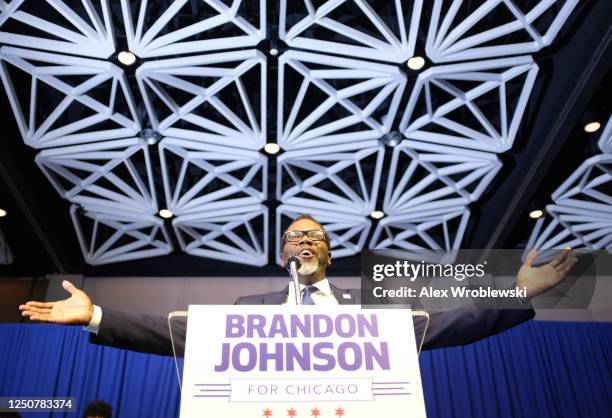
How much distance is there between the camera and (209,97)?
861 centimetres

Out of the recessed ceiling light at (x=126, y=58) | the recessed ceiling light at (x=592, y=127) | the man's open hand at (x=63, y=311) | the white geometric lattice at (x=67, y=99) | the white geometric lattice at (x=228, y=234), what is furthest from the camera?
the white geometric lattice at (x=228, y=234)

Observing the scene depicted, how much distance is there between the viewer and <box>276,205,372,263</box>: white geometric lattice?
1091 cm

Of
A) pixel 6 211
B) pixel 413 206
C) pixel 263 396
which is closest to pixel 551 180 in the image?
pixel 413 206

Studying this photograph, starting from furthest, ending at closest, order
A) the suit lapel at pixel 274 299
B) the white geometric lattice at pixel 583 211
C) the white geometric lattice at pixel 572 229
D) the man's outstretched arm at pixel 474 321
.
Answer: the white geometric lattice at pixel 572 229 → the white geometric lattice at pixel 583 211 → the suit lapel at pixel 274 299 → the man's outstretched arm at pixel 474 321

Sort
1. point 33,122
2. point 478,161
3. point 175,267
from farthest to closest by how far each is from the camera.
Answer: point 175,267
point 478,161
point 33,122

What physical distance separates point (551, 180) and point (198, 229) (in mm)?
7270

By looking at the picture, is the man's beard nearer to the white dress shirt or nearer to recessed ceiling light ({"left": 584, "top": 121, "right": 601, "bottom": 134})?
the white dress shirt

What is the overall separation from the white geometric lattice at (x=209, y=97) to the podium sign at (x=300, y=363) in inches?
249

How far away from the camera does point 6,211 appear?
10.2 meters

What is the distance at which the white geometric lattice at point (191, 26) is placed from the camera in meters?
7.39

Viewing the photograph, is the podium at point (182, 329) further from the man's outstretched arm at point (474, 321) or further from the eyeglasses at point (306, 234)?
the eyeglasses at point (306, 234)

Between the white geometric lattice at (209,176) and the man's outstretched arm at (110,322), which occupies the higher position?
the white geometric lattice at (209,176)

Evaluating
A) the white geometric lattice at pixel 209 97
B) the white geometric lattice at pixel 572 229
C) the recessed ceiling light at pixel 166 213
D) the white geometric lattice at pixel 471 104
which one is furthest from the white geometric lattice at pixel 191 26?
the white geometric lattice at pixel 572 229

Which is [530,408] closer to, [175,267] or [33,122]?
[175,267]
